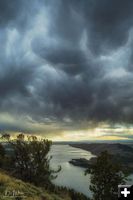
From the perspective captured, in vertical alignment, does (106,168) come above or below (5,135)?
below

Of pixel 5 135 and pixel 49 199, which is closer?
pixel 49 199

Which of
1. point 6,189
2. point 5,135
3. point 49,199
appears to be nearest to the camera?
point 6,189

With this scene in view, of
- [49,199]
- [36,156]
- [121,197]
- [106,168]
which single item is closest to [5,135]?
[36,156]

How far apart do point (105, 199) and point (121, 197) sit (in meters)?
36.7

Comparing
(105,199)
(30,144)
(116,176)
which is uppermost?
(30,144)

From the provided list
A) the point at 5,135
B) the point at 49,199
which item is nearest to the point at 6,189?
the point at 49,199

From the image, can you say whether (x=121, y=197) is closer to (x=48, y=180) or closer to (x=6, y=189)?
(x=6, y=189)

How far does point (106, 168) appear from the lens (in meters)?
42.6

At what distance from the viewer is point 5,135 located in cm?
5797

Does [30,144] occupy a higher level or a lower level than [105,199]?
higher

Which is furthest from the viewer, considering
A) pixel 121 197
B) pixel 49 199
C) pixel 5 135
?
pixel 5 135

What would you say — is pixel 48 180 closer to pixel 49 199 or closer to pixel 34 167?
pixel 34 167

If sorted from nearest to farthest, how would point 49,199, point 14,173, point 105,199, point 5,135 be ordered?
1. point 49,199
2. point 105,199
3. point 14,173
4. point 5,135

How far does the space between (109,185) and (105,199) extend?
6.41ft
